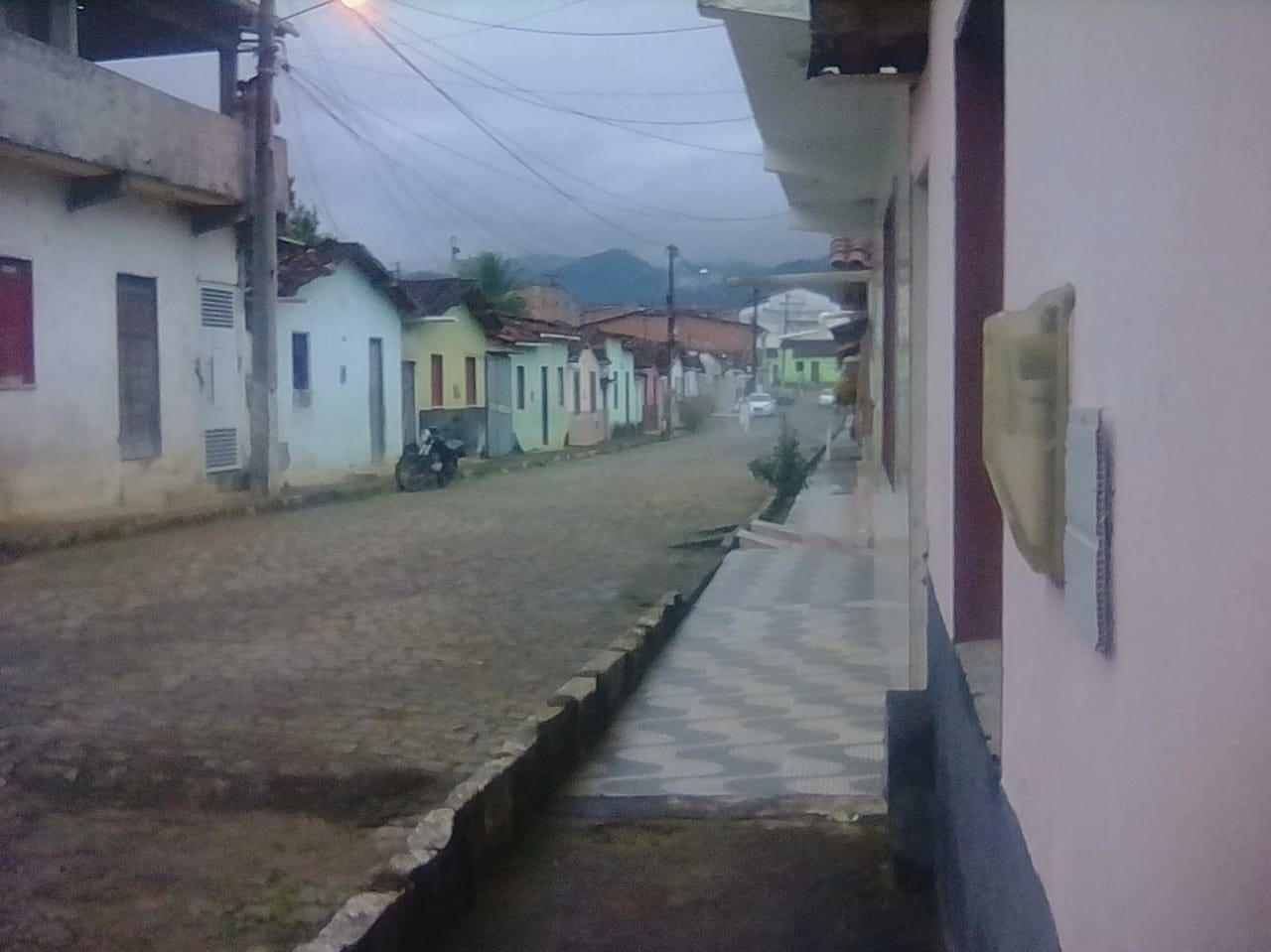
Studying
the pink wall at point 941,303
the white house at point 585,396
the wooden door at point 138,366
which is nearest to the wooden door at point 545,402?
the white house at point 585,396

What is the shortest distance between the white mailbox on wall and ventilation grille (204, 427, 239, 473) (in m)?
19.4

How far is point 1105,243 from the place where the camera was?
1846 millimetres

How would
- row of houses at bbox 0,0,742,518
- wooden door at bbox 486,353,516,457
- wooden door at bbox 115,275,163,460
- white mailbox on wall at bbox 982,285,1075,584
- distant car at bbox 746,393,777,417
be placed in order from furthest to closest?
distant car at bbox 746,393,777,417 < wooden door at bbox 486,353,516,457 < wooden door at bbox 115,275,163,460 < row of houses at bbox 0,0,742,518 < white mailbox on wall at bbox 982,285,1075,584

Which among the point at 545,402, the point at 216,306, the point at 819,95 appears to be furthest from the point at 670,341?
the point at 819,95

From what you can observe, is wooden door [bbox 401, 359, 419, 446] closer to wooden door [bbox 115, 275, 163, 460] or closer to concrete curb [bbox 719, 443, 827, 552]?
wooden door [bbox 115, 275, 163, 460]

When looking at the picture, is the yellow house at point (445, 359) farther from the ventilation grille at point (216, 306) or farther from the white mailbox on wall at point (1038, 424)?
the white mailbox on wall at point (1038, 424)

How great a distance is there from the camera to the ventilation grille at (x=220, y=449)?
20.7 metres

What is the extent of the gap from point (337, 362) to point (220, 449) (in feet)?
16.8

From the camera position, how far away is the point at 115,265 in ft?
59.8

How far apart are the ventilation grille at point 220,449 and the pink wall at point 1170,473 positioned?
1958 cm

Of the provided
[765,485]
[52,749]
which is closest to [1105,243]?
[52,749]

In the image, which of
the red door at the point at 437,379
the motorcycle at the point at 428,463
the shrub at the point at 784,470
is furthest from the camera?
the red door at the point at 437,379

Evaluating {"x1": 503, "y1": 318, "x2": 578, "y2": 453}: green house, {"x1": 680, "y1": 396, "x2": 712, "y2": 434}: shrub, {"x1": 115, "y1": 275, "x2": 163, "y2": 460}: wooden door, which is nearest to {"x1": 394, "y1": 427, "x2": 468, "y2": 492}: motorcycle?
{"x1": 115, "y1": 275, "x2": 163, "y2": 460}: wooden door

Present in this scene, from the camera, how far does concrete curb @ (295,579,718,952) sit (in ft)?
13.3
